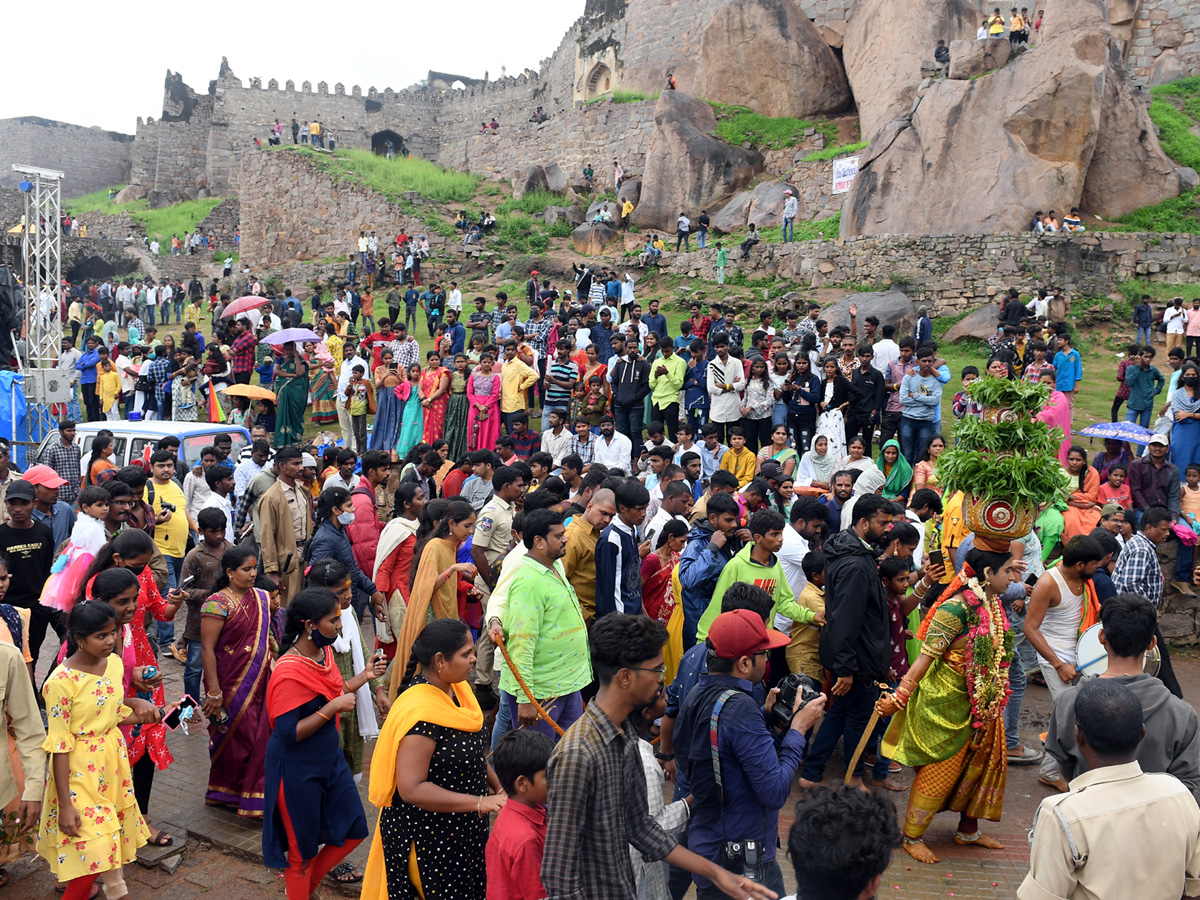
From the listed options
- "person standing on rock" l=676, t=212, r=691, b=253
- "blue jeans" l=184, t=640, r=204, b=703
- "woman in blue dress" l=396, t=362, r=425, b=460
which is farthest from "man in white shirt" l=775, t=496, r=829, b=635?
"person standing on rock" l=676, t=212, r=691, b=253

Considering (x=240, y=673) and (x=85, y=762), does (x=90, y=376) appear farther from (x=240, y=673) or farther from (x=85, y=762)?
(x=85, y=762)

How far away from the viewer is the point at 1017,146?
19.5m

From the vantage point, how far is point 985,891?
4.50 m

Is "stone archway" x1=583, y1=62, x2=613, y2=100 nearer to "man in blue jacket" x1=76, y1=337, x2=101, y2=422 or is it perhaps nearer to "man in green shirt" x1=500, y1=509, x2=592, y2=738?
"man in blue jacket" x1=76, y1=337, x2=101, y2=422

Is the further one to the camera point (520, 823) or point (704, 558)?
point (704, 558)

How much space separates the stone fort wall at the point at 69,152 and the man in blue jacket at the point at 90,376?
150 feet

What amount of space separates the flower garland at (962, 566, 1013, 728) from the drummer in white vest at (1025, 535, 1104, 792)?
0.46m

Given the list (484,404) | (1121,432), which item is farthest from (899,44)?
(1121,432)

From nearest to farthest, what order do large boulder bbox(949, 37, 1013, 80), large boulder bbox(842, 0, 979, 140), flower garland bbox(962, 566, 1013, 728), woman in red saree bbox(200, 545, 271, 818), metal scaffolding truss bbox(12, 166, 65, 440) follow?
1. flower garland bbox(962, 566, 1013, 728)
2. woman in red saree bbox(200, 545, 271, 818)
3. metal scaffolding truss bbox(12, 166, 65, 440)
4. large boulder bbox(949, 37, 1013, 80)
5. large boulder bbox(842, 0, 979, 140)

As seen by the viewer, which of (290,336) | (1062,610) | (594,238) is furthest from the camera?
(594,238)

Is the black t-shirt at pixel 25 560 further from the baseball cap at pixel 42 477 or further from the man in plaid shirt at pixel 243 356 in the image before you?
the man in plaid shirt at pixel 243 356

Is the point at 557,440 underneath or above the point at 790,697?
above

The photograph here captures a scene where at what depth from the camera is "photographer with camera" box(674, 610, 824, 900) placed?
3.30 metres

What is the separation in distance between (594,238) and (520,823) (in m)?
25.9
